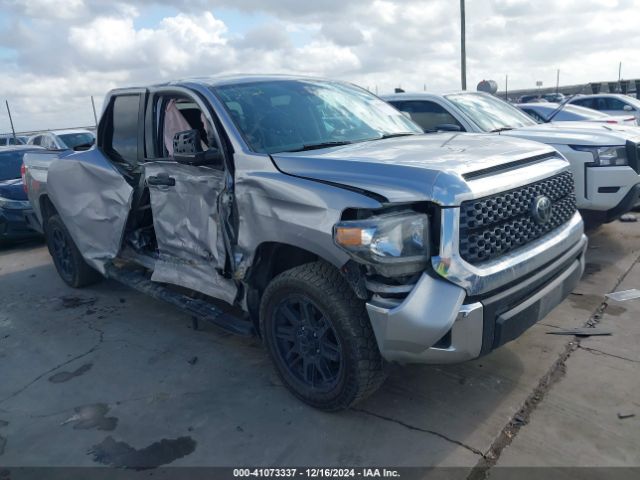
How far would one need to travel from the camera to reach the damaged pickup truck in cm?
257

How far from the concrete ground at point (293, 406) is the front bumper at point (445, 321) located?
54 centimetres

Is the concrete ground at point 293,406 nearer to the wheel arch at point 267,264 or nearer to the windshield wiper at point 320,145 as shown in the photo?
the wheel arch at point 267,264

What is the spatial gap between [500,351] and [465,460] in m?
1.21

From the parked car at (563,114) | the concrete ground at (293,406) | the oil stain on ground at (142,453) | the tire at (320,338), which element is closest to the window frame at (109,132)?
the concrete ground at (293,406)

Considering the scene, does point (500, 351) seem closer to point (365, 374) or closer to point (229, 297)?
point (365, 374)

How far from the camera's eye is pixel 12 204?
25.8 feet

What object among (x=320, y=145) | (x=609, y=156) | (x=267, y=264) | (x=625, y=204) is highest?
(x=320, y=145)

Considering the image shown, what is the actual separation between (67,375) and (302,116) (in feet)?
8.34

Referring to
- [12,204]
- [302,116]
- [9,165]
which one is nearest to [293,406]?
[302,116]

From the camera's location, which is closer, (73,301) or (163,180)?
(163,180)

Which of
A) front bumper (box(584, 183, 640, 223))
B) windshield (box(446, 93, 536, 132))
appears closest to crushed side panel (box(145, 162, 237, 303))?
windshield (box(446, 93, 536, 132))

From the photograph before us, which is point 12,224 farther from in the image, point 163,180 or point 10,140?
point 10,140

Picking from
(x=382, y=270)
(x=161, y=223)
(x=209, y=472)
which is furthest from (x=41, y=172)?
(x=382, y=270)

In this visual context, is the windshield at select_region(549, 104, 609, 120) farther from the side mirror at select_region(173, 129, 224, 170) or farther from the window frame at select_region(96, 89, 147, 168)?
the side mirror at select_region(173, 129, 224, 170)
